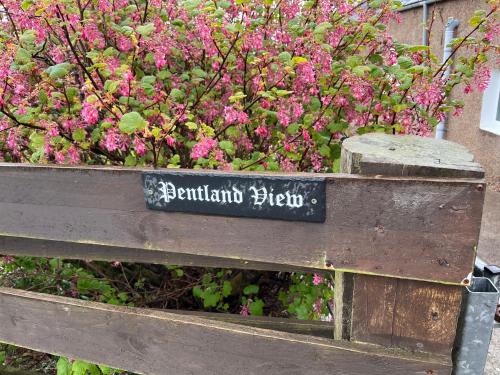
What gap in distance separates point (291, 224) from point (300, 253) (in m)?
0.09

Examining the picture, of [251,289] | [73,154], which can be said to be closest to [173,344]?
[73,154]

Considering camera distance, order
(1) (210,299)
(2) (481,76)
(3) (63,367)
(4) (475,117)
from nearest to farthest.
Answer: (3) (63,367)
(2) (481,76)
(1) (210,299)
(4) (475,117)

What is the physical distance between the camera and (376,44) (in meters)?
2.29

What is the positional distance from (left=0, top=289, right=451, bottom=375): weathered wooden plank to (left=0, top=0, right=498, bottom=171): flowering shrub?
62cm

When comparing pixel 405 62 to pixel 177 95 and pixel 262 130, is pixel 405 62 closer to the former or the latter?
pixel 262 130

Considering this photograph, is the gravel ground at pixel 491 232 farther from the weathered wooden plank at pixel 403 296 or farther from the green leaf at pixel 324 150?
the weathered wooden plank at pixel 403 296

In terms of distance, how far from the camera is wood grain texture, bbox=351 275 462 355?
1.21m

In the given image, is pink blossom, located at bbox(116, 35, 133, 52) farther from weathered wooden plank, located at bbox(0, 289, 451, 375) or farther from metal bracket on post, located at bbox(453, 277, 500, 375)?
metal bracket on post, located at bbox(453, 277, 500, 375)

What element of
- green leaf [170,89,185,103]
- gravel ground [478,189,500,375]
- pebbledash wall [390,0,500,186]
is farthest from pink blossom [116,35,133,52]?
pebbledash wall [390,0,500,186]

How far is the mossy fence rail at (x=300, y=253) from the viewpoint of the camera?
1121mm

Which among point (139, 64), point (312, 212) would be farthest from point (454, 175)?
Answer: point (139, 64)

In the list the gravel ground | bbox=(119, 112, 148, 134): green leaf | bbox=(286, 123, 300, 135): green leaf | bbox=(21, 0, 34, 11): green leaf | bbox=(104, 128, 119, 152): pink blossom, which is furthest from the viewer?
the gravel ground

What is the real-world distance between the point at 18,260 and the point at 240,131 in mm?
1590

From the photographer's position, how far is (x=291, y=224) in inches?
48.1
